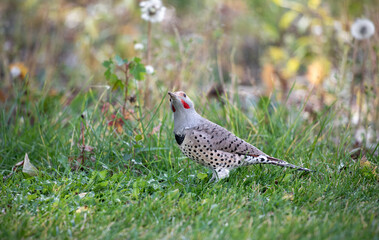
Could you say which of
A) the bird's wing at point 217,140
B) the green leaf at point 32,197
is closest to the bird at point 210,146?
the bird's wing at point 217,140

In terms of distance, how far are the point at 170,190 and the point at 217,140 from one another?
640mm

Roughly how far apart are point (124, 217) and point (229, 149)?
1197 mm

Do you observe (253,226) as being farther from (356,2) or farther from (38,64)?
(38,64)

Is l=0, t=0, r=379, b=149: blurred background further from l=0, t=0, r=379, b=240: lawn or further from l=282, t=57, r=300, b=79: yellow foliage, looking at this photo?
l=0, t=0, r=379, b=240: lawn

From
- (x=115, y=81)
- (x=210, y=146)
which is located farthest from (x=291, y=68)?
(x=210, y=146)

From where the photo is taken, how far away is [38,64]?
923 cm

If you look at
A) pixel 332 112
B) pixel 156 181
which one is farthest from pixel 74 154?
pixel 332 112

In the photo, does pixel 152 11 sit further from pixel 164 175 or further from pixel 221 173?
pixel 221 173

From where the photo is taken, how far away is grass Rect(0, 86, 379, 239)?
9.96 feet

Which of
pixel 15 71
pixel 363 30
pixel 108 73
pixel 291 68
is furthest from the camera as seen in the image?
pixel 291 68

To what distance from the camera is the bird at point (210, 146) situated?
3830 mm

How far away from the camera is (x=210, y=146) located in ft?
12.7

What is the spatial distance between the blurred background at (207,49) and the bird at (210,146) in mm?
1094

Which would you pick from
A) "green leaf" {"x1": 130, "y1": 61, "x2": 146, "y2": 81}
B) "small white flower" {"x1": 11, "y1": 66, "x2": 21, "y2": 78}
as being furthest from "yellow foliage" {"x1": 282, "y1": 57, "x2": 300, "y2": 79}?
"small white flower" {"x1": 11, "y1": 66, "x2": 21, "y2": 78}
